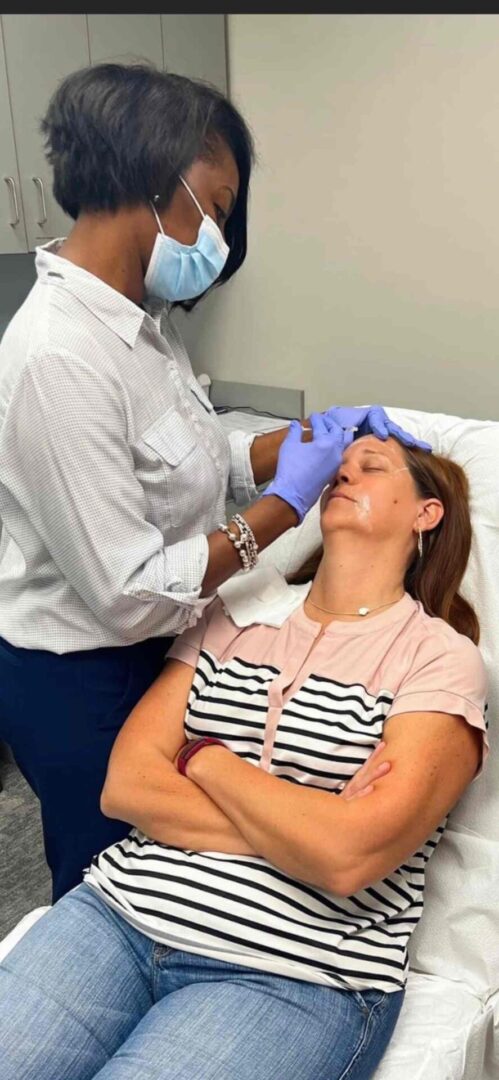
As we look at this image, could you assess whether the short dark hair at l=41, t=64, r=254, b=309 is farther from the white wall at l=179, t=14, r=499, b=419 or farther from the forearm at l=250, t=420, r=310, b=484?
the white wall at l=179, t=14, r=499, b=419

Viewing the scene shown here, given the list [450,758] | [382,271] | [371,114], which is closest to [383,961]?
[450,758]

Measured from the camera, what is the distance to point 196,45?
109 inches

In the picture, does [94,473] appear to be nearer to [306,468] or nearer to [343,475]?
[306,468]

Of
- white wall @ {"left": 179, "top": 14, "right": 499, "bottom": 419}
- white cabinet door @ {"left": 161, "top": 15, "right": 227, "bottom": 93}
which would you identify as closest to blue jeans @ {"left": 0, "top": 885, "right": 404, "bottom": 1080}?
white wall @ {"left": 179, "top": 14, "right": 499, "bottom": 419}

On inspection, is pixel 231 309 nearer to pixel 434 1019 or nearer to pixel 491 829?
pixel 491 829

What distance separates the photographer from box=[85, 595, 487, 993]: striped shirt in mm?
1077

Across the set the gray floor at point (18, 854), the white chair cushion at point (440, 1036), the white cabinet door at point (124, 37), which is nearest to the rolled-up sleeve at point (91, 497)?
the white chair cushion at point (440, 1036)

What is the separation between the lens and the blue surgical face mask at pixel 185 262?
4.00 ft

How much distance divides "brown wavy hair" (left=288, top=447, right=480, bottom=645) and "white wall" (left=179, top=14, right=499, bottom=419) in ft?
4.07

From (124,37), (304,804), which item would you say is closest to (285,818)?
(304,804)

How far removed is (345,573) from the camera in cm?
138

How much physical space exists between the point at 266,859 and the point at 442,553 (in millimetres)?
614

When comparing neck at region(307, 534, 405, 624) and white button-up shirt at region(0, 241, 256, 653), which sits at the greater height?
white button-up shirt at region(0, 241, 256, 653)

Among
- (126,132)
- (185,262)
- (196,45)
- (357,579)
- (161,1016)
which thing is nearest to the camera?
(161,1016)
